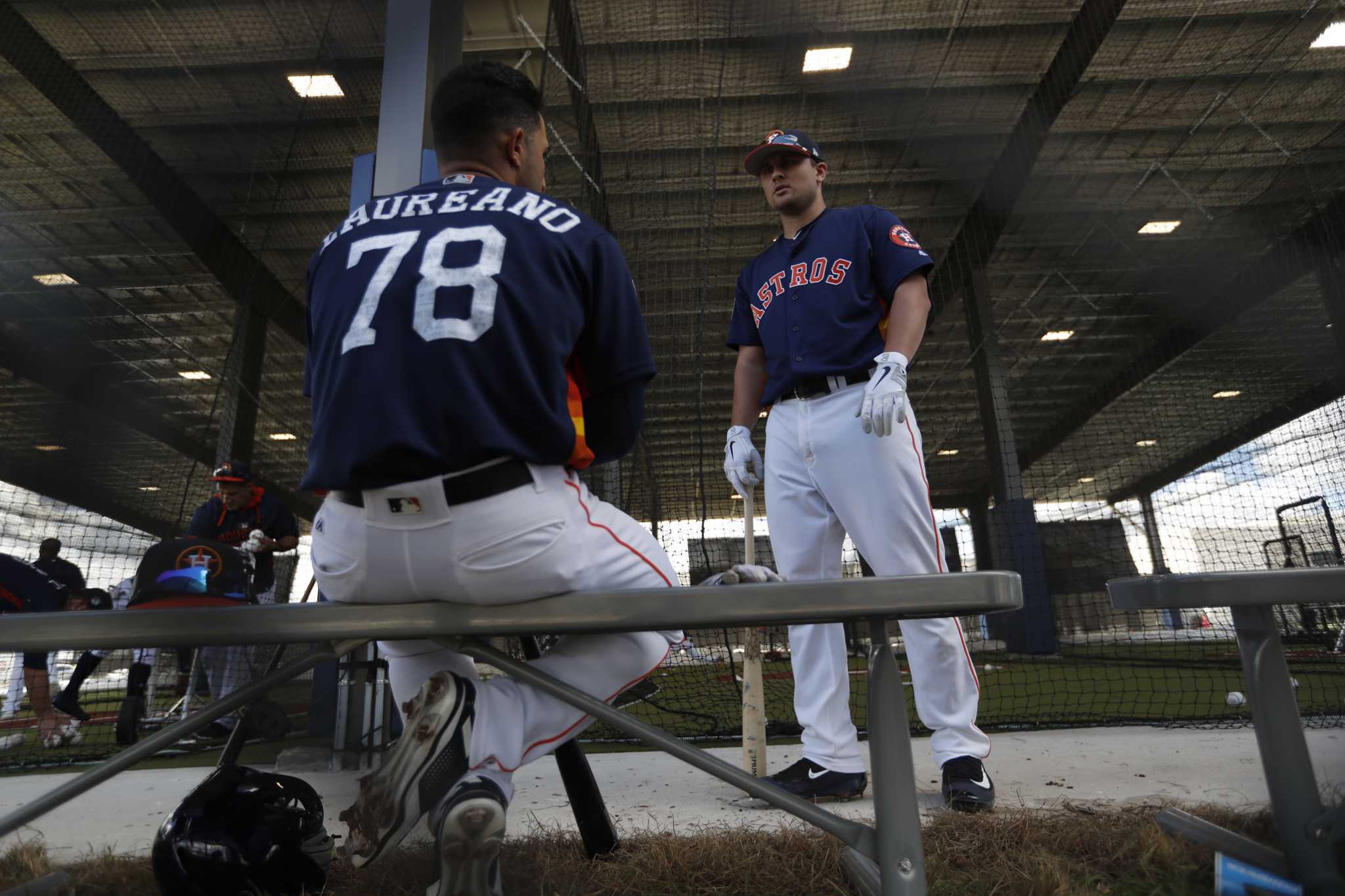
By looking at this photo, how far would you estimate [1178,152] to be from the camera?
23.9ft

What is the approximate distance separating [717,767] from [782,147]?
171cm

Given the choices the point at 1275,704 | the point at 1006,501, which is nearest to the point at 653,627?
the point at 1275,704

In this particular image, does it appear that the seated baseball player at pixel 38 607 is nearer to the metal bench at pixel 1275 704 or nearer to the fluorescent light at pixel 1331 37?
the metal bench at pixel 1275 704

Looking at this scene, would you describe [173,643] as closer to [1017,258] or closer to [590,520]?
[590,520]

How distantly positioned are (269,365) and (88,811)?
29.1ft

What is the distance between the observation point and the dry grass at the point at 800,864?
118 cm

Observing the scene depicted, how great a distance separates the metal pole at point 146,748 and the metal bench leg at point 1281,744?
1318 millimetres

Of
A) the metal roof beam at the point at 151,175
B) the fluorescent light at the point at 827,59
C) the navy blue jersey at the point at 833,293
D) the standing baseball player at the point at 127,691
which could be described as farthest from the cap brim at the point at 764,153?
the metal roof beam at the point at 151,175

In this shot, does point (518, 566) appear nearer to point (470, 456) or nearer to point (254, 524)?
point (470, 456)

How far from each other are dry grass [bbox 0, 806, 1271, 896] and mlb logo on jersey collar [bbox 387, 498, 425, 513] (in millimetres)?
658

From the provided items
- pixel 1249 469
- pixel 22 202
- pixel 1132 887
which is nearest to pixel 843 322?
pixel 1132 887

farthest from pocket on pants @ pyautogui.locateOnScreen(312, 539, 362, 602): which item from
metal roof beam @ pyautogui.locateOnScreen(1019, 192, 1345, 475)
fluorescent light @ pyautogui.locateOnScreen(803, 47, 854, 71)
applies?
metal roof beam @ pyautogui.locateOnScreen(1019, 192, 1345, 475)

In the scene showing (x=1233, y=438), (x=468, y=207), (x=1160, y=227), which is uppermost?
(x=1160, y=227)

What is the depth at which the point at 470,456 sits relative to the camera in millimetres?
926
